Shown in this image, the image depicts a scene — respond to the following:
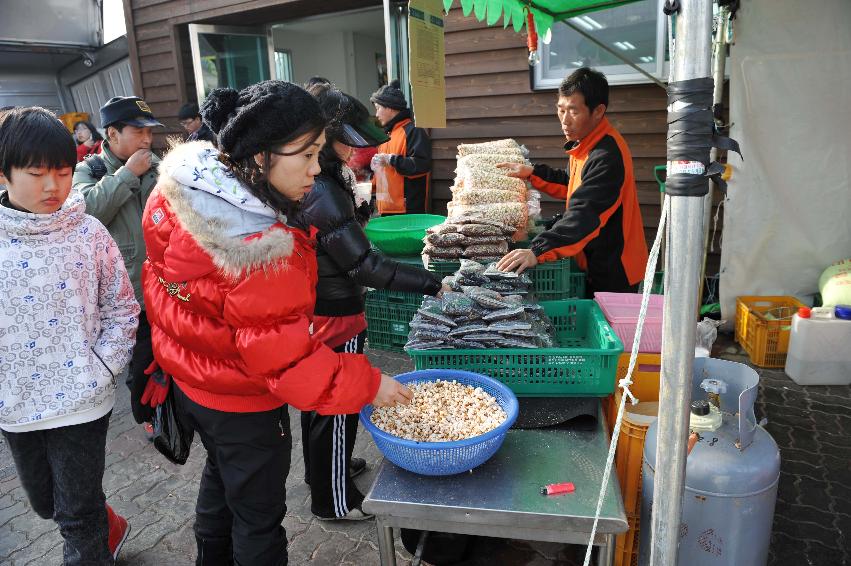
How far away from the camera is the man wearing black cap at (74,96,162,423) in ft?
10.4

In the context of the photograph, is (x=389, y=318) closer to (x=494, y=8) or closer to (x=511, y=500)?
(x=494, y=8)

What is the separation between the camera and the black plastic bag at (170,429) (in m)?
2.02

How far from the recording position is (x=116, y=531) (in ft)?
8.61

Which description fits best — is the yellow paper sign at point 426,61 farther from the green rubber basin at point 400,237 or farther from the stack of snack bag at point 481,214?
the green rubber basin at point 400,237

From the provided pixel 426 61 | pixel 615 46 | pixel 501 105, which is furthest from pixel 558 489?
pixel 501 105

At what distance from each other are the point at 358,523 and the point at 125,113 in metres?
2.63

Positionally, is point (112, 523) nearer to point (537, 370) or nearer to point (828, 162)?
point (537, 370)

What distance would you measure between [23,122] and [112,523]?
A: 1807 mm

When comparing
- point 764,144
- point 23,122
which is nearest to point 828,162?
point 764,144

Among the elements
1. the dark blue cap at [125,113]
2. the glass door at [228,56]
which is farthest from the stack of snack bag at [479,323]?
the glass door at [228,56]

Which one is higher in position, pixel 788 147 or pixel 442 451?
pixel 788 147

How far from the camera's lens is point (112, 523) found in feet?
A: 8.55

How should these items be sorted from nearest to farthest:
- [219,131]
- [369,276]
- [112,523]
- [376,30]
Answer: [219,131], [369,276], [112,523], [376,30]

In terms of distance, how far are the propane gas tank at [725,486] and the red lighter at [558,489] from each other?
0.40 metres
